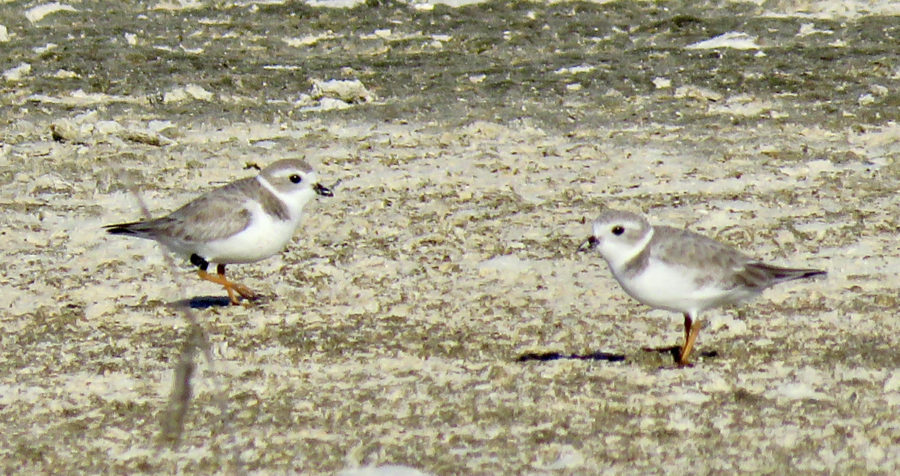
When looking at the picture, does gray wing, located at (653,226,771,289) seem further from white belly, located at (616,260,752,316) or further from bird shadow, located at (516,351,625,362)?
bird shadow, located at (516,351,625,362)

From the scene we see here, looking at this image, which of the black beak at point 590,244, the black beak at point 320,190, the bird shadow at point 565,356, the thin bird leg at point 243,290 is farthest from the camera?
the black beak at point 320,190

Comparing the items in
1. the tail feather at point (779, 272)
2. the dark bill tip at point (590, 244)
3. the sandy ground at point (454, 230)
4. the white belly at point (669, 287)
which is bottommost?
the sandy ground at point (454, 230)

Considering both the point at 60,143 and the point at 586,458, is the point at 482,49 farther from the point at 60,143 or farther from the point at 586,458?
the point at 586,458

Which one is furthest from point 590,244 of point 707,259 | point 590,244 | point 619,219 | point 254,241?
point 254,241

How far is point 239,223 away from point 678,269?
2.67 m

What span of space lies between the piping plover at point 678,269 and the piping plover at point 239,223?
2034 mm

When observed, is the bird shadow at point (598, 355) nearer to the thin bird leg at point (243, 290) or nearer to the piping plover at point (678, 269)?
the piping plover at point (678, 269)

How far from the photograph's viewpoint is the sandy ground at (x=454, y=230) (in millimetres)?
6520

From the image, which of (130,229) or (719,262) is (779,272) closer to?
(719,262)

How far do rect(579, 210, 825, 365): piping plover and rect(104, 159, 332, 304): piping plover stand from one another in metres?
2.03

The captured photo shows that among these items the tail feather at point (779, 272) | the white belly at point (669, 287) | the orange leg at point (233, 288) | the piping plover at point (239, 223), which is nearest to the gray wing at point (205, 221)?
the piping plover at point (239, 223)

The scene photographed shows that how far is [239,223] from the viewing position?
8367 mm

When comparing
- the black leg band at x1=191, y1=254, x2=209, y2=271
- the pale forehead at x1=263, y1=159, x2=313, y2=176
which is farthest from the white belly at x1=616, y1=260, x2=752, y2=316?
the black leg band at x1=191, y1=254, x2=209, y2=271

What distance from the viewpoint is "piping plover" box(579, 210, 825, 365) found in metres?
7.06
